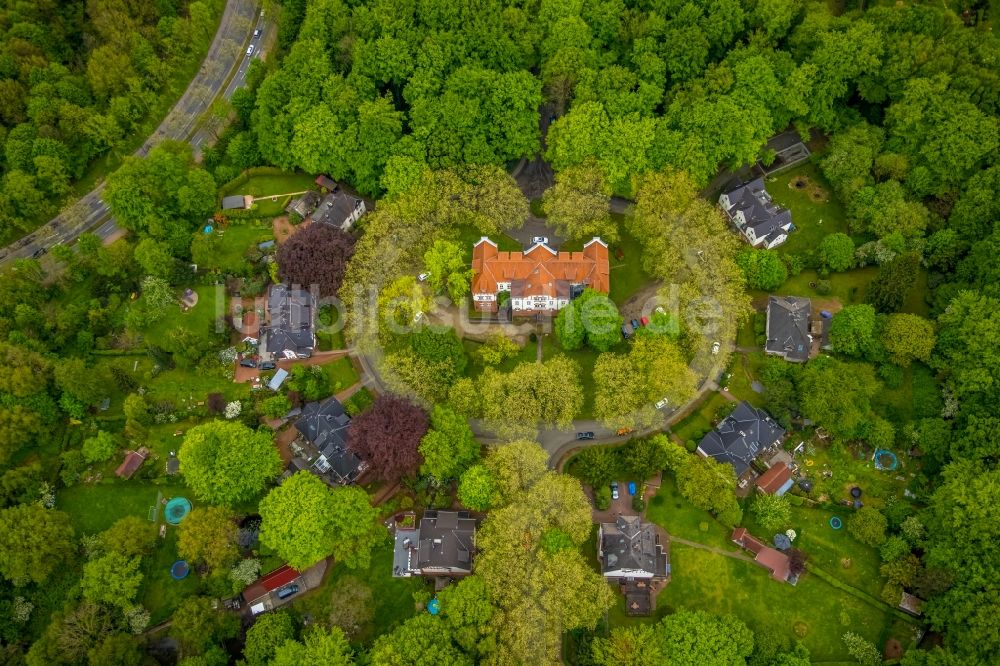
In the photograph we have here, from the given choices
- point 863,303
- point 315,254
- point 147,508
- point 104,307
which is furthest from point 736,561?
point 104,307

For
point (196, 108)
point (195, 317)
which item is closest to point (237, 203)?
point (195, 317)

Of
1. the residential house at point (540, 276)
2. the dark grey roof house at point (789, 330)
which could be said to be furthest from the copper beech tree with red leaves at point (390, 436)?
the dark grey roof house at point (789, 330)

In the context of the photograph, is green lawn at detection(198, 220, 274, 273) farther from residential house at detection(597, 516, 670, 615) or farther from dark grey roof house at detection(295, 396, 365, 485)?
residential house at detection(597, 516, 670, 615)

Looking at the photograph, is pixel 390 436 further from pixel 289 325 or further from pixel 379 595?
pixel 289 325

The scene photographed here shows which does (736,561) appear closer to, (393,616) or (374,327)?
(393,616)

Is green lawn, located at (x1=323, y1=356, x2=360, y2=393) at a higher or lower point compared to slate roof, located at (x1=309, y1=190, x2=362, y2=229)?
lower

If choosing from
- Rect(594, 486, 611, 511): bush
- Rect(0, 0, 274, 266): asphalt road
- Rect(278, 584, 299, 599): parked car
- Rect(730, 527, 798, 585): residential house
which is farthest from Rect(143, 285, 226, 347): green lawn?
Rect(730, 527, 798, 585): residential house

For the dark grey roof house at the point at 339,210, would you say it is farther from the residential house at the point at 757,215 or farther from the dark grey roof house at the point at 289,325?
the residential house at the point at 757,215
